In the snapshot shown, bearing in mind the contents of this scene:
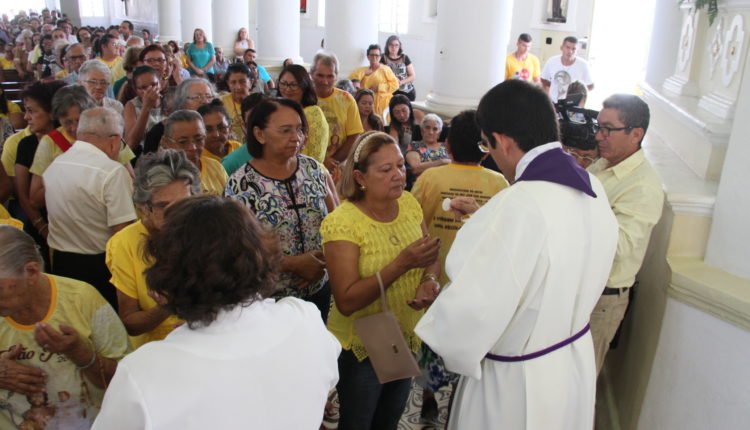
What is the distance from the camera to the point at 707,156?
296 cm

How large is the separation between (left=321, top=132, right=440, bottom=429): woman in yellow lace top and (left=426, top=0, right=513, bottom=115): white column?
335cm

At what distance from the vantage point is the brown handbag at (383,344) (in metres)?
2.24

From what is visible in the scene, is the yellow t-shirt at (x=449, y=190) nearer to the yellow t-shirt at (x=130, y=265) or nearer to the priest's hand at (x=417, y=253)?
the priest's hand at (x=417, y=253)

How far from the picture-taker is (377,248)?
2.35 meters

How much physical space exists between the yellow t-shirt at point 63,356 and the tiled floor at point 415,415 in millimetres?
1579

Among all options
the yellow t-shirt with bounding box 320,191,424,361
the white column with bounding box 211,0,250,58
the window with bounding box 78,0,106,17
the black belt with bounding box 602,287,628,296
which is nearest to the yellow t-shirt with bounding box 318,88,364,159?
the yellow t-shirt with bounding box 320,191,424,361

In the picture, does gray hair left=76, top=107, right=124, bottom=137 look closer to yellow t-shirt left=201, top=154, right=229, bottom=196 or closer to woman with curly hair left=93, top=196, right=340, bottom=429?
yellow t-shirt left=201, top=154, right=229, bottom=196

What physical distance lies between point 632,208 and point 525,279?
985 millimetres

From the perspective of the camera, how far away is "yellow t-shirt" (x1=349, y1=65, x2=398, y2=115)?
7.77m

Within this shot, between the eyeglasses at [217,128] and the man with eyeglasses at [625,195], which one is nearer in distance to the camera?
the man with eyeglasses at [625,195]

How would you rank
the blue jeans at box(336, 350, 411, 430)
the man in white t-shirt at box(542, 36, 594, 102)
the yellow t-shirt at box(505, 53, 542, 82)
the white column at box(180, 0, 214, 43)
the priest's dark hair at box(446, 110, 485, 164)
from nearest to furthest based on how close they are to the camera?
the blue jeans at box(336, 350, 411, 430)
the priest's dark hair at box(446, 110, 485, 164)
the man in white t-shirt at box(542, 36, 594, 102)
the yellow t-shirt at box(505, 53, 542, 82)
the white column at box(180, 0, 214, 43)

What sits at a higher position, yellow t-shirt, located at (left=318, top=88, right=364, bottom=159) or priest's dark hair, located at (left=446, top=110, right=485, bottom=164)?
priest's dark hair, located at (left=446, top=110, right=485, bottom=164)

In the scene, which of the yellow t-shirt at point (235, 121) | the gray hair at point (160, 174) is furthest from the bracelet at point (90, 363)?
the yellow t-shirt at point (235, 121)

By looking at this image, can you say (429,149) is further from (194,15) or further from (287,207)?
(194,15)
